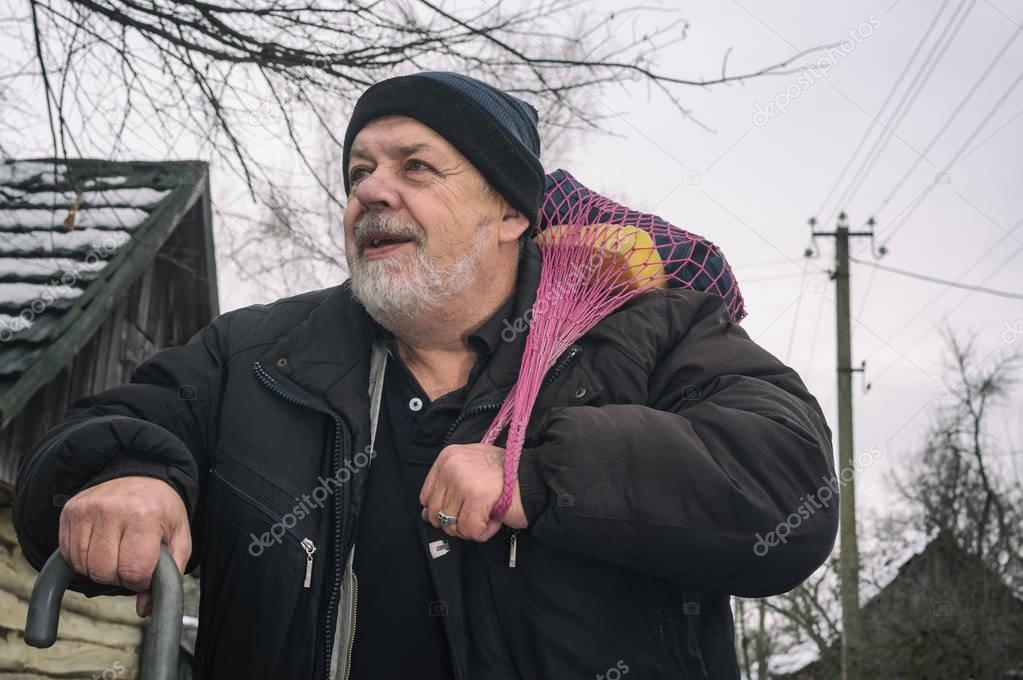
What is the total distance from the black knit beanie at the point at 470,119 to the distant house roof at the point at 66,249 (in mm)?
1815

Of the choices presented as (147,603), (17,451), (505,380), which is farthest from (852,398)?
(147,603)

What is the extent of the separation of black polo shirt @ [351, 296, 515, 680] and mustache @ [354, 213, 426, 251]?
49cm

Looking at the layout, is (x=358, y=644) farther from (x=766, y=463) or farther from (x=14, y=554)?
(x=14, y=554)

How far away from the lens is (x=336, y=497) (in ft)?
7.17

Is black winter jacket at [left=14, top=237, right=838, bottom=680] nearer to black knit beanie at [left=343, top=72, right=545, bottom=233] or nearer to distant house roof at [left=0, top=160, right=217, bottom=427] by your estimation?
black knit beanie at [left=343, top=72, right=545, bottom=233]

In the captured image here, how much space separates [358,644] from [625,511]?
0.74 metres

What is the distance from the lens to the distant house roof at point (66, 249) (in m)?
5.31

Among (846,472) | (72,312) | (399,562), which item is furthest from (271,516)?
(846,472)

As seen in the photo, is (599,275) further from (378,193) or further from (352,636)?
(352,636)

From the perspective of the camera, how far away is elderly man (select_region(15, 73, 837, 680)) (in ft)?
6.35

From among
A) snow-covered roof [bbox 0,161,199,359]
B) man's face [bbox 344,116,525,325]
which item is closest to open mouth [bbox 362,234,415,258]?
man's face [bbox 344,116,525,325]

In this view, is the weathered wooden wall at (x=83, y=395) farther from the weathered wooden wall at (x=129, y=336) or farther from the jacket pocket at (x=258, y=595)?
the jacket pocket at (x=258, y=595)

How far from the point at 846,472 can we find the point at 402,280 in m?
11.1

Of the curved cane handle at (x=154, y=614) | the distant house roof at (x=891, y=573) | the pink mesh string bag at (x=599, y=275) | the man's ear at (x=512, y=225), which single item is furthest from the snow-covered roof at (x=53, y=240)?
the distant house roof at (x=891, y=573)
